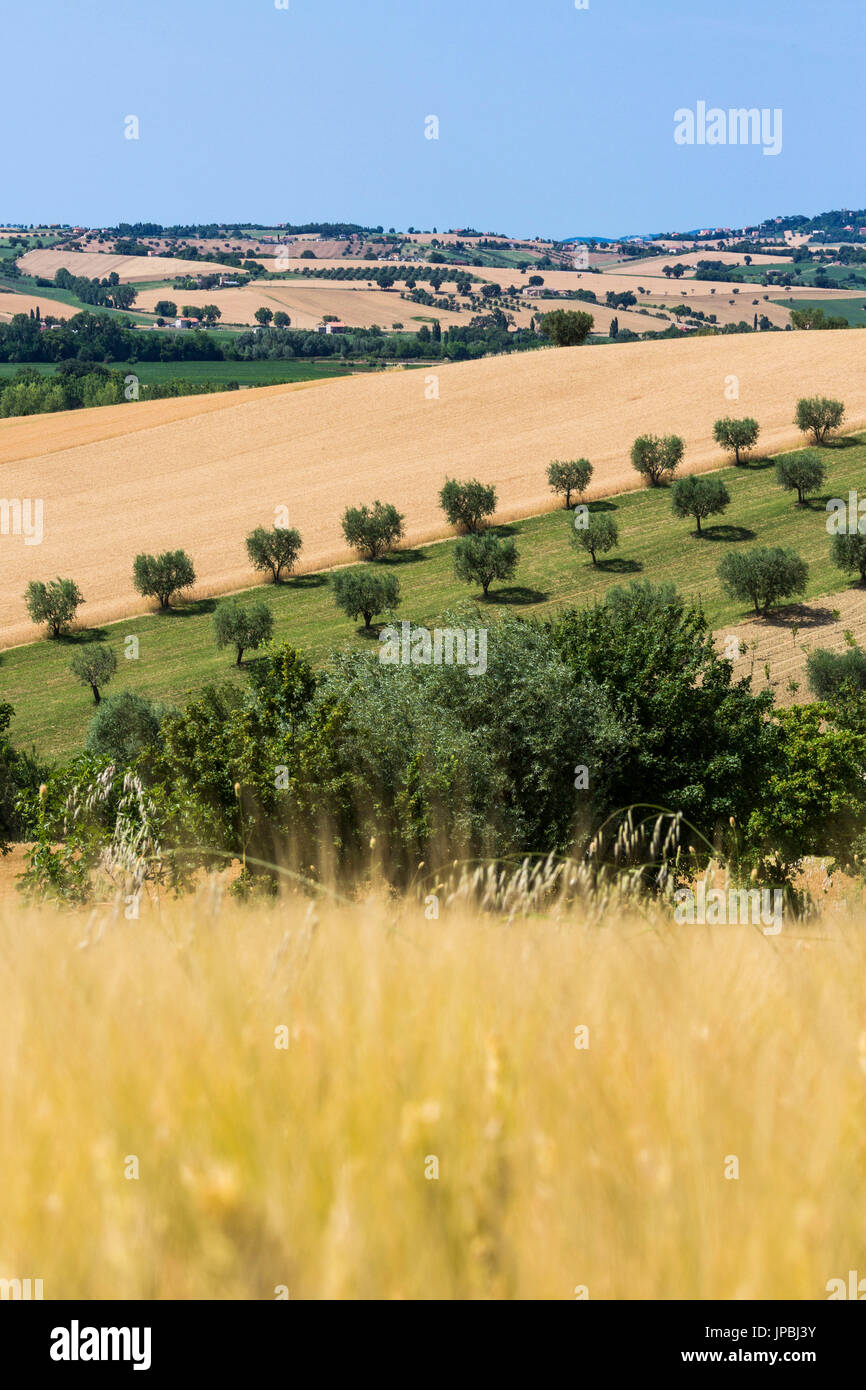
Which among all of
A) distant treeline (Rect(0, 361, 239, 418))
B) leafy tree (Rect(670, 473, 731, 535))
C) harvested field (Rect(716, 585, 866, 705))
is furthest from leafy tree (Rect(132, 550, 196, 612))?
distant treeline (Rect(0, 361, 239, 418))

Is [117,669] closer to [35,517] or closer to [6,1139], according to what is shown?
[35,517]

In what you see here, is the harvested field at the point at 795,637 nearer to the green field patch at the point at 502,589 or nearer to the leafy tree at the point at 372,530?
the green field patch at the point at 502,589

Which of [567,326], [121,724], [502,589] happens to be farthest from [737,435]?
[121,724]

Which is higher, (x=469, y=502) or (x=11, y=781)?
(x=469, y=502)

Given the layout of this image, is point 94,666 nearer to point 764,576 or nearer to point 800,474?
point 764,576

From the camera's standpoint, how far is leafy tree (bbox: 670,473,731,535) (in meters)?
76.9

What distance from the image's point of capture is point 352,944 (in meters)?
3.34

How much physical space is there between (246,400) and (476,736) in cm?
11506

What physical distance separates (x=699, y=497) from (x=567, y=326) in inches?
2998

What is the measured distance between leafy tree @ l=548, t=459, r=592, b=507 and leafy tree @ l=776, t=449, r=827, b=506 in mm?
15428

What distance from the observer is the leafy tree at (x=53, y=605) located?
229ft

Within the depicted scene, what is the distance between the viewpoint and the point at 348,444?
109062mm

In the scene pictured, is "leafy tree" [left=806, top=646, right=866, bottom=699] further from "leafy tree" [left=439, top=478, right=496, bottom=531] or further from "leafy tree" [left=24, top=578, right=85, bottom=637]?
"leafy tree" [left=24, top=578, right=85, bottom=637]

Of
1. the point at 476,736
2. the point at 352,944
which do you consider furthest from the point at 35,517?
the point at 352,944
